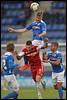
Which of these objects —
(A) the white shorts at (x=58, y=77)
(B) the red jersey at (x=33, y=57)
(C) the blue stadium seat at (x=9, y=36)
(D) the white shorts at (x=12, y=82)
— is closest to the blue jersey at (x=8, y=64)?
(D) the white shorts at (x=12, y=82)

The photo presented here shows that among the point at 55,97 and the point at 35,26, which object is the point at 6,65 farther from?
the point at 55,97

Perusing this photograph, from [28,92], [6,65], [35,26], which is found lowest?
[28,92]

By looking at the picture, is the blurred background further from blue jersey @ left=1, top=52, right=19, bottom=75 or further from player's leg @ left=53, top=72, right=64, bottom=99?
blue jersey @ left=1, top=52, right=19, bottom=75

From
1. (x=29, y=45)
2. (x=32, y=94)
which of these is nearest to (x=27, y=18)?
(x=32, y=94)

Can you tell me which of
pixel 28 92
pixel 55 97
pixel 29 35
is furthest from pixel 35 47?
pixel 29 35

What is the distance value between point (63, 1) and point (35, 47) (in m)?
15.6

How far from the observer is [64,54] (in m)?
21.6

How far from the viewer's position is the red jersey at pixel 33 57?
15.5 meters

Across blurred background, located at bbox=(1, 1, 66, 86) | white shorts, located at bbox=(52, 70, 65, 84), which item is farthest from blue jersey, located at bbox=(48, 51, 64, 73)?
blurred background, located at bbox=(1, 1, 66, 86)

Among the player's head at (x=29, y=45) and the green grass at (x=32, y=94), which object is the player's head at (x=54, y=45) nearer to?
the player's head at (x=29, y=45)

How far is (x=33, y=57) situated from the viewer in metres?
15.6

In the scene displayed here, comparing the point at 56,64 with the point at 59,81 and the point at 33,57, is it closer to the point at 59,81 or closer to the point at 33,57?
the point at 59,81

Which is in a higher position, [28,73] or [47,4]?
[47,4]

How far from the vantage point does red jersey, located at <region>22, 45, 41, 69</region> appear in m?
15.5
